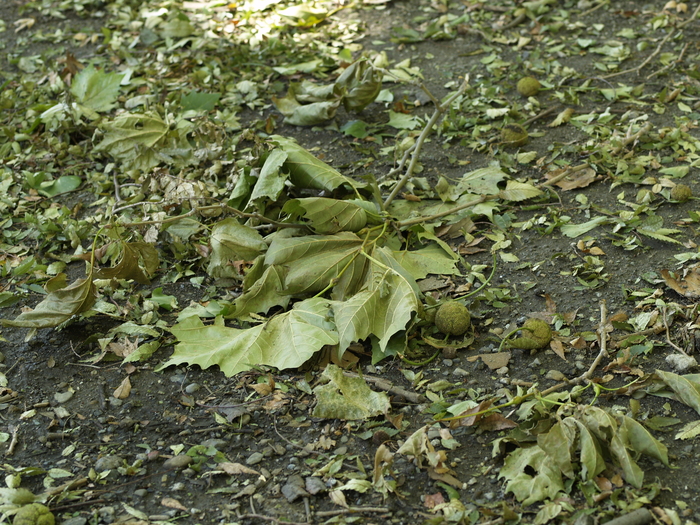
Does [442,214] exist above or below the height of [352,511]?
above

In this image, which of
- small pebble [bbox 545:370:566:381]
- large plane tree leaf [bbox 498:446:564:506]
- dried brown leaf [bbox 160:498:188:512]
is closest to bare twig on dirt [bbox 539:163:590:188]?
small pebble [bbox 545:370:566:381]

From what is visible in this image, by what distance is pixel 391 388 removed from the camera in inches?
98.4

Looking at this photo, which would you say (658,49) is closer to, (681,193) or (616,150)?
(616,150)

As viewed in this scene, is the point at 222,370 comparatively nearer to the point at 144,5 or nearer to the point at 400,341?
the point at 400,341

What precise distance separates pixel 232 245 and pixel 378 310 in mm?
779

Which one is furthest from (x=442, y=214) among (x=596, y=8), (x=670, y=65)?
(x=596, y=8)

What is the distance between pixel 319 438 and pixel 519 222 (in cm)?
157

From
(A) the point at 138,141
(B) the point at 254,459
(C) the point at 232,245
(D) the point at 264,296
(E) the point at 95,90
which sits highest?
(E) the point at 95,90

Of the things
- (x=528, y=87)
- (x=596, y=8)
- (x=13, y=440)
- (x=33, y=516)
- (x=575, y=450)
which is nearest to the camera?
(x=33, y=516)

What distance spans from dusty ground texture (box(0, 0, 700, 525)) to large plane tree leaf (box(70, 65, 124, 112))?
0.21 metres

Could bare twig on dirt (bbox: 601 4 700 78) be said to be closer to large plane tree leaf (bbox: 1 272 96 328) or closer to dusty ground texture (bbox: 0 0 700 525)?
dusty ground texture (bbox: 0 0 700 525)

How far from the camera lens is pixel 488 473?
217 centimetres

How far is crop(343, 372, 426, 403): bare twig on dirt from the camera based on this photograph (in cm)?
245

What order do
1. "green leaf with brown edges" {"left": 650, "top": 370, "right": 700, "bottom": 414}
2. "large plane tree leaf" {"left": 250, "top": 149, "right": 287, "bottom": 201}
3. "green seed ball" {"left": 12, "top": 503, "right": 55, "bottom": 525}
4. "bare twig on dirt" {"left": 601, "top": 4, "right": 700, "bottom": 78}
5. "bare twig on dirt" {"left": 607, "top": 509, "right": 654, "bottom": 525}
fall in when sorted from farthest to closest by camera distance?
"bare twig on dirt" {"left": 601, "top": 4, "right": 700, "bottom": 78} < "large plane tree leaf" {"left": 250, "top": 149, "right": 287, "bottom": 201} < "green leaf with brown edges" {"left": 650, "top": 370, "right": 700, "bottom": 414} < "green seed ball" {"left": 12, "top": 503, "right": 55, "bottom": 525} < "bare twig on dirt" {"left": 607, "top": 509, "right": 654, "bottom": 525}
